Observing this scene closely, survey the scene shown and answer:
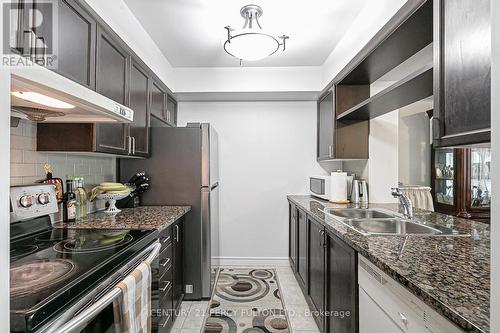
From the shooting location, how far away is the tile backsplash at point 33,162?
4.95ft

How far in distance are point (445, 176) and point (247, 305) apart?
285 cm

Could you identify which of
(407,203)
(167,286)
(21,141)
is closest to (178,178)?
(167,286)

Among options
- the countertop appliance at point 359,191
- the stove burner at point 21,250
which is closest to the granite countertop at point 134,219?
the stove burner at point 21,250

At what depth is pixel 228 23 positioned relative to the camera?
88.4 inches

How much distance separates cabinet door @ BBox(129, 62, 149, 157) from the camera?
2221 millimetres

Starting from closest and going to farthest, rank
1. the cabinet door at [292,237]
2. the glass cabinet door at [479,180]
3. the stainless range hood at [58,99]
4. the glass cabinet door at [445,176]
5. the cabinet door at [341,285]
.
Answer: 1. the stainless range hood at [58,99]
2. the cabinet door at [341,285]
3. the glass cabinet door at [479,180]
4. the cabinet door at [292,237]
5. the glass cabinet door at [445,176]

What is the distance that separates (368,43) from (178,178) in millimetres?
1991

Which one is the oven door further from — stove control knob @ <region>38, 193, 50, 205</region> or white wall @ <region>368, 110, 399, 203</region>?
stove control knob @ <region>38, 193, 50, 205</region>

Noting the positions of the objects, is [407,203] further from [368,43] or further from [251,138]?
[251,138]

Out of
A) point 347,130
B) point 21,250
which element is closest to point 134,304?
point 21,250

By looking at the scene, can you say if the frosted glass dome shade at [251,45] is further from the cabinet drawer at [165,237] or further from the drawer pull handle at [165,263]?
the drawer pull handle at [165,263]

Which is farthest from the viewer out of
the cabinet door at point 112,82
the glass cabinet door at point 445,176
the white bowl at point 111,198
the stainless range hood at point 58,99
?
the glass cabinet door at point 445,176

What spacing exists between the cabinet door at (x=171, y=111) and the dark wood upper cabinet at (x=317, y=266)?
81.2 inches

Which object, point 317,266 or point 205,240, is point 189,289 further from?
point 317,266
